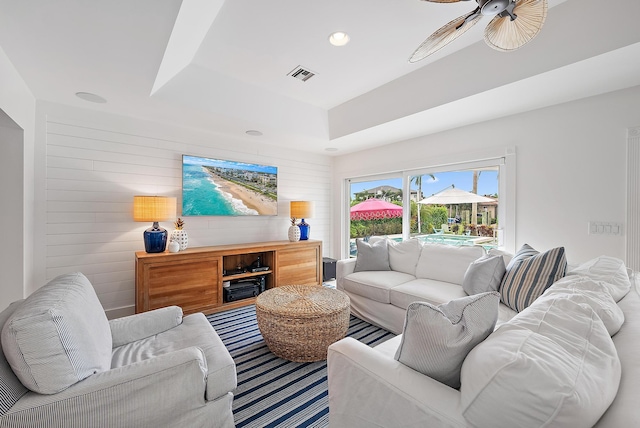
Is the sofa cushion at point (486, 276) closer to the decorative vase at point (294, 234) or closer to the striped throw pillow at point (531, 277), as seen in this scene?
the striped throw pillow at point (531, 277)

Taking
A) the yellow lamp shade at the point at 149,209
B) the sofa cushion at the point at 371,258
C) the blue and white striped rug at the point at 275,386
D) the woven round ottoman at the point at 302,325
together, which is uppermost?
the yellow lamp shade at the point at 149,209

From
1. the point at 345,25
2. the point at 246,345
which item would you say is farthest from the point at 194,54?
Result: the point at 246,345

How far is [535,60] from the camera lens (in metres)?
2.03

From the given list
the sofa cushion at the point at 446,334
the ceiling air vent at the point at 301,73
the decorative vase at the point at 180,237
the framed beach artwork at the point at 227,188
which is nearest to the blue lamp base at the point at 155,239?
the decorative vase at the point at 180,237

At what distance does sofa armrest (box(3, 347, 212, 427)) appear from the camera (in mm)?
970

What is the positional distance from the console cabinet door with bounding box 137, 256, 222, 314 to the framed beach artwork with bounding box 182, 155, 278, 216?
762 millimetres

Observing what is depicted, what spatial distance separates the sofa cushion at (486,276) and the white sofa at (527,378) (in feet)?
2.64

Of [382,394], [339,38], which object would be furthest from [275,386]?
[339,38]

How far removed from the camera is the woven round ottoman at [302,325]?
6.68ft

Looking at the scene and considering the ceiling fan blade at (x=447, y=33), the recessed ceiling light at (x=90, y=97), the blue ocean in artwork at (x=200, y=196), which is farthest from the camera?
the blue ocean in artwork at (x=200, y=196)

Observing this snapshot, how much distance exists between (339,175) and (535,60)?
321cm

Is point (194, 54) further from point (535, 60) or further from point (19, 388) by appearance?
point (535, 60)

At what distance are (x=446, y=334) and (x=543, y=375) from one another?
0.32 m

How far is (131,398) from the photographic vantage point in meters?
1.08
